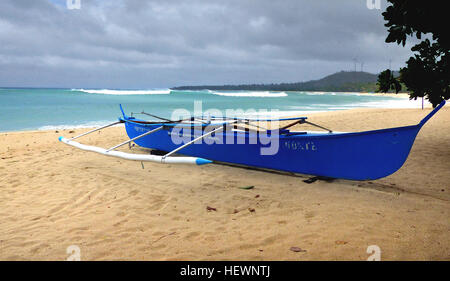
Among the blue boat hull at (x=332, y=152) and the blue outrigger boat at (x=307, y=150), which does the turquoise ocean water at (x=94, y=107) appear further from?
the blue boat hull at (x=332, y=152)

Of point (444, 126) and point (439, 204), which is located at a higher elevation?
point (444, 126)

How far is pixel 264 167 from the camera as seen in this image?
511 centimetres

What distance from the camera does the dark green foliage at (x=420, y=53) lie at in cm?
467

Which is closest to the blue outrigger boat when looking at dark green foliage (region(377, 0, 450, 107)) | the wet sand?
the wet sand

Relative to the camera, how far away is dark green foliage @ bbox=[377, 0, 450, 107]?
4668mm

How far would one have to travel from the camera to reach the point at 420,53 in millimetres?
5473

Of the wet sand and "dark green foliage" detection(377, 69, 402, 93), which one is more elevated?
"dark green foliage" detection(377, 69, 402, 93)

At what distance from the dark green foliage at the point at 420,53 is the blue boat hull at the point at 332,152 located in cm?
175

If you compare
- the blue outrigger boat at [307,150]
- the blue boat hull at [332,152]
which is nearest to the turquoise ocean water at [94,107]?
the blue outrigger boat at [307,150]

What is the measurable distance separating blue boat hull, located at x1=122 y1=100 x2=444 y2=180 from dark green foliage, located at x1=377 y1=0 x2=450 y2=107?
1745mm

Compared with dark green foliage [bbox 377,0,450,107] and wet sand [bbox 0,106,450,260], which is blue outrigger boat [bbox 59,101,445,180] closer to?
wet sand [bbox 0,106,450,260]
